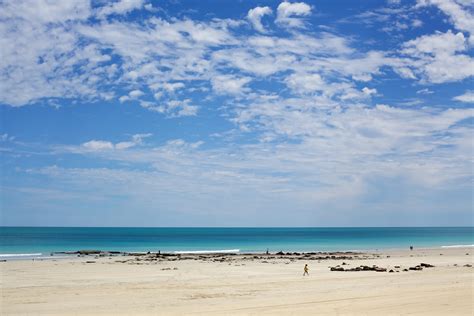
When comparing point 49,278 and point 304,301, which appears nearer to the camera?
point 304,301

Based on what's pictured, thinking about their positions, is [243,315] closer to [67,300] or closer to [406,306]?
[406,306]

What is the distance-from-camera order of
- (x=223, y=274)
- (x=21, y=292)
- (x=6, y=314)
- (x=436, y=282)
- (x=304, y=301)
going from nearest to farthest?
(x=6, y=314) → (x=304, y=301) → (x=21, y=292) → (x=436, y=282) → (x=223, y=274)

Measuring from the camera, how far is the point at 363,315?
1608 centimetres

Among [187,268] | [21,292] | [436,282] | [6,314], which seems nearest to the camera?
[6,314]

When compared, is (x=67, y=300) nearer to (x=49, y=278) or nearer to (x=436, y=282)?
(x=49, y=278)

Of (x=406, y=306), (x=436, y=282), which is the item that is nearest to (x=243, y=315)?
(x=406, y=306)

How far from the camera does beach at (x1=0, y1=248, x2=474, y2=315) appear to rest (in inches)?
683

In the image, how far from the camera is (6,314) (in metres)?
17.1

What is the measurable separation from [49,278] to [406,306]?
20.2 meters

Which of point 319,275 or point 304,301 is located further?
point 319,275

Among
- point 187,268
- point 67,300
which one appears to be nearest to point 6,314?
point 67,300

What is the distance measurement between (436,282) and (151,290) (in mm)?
14573

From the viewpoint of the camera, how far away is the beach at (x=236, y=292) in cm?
1734

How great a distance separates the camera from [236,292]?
21.7m
